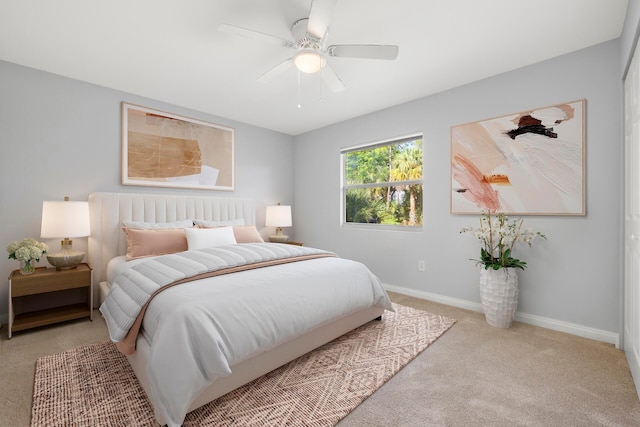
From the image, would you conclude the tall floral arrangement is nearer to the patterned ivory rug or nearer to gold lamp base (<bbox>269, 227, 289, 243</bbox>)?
the patterned ivory rug

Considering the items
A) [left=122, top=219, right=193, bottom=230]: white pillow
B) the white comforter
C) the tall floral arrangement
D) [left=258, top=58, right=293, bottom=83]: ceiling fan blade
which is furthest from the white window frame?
[left=122, top=219, right=193, bottom=230]: white pillow

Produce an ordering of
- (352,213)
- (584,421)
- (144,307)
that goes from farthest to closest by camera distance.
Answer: (352,213), (144,307), (584,421)

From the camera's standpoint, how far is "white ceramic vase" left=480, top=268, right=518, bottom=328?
8.46 feet

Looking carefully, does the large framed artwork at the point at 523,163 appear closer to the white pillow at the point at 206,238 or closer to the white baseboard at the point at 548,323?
the white baseboard at the point at 548,323

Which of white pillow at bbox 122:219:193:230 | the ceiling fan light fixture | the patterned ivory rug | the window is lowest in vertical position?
the patterned ivory rug

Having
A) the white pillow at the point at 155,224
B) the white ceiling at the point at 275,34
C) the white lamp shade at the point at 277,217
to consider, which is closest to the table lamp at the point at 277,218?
the white lamp shade at the point at 277,217

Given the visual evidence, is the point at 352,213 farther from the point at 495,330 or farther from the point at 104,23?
the point at 104,23

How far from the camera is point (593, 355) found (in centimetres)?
212

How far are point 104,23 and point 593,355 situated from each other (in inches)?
168

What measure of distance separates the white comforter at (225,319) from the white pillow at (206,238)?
1118 mm

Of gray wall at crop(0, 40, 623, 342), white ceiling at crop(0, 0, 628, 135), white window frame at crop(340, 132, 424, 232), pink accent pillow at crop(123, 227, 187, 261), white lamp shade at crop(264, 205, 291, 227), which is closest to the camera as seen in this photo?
white ceiling at crop(0, 0, 628, 135)

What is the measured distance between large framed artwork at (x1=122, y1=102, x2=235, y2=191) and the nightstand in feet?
3.75

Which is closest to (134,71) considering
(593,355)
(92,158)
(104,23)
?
(104,23)

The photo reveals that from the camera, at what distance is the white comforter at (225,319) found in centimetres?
137
